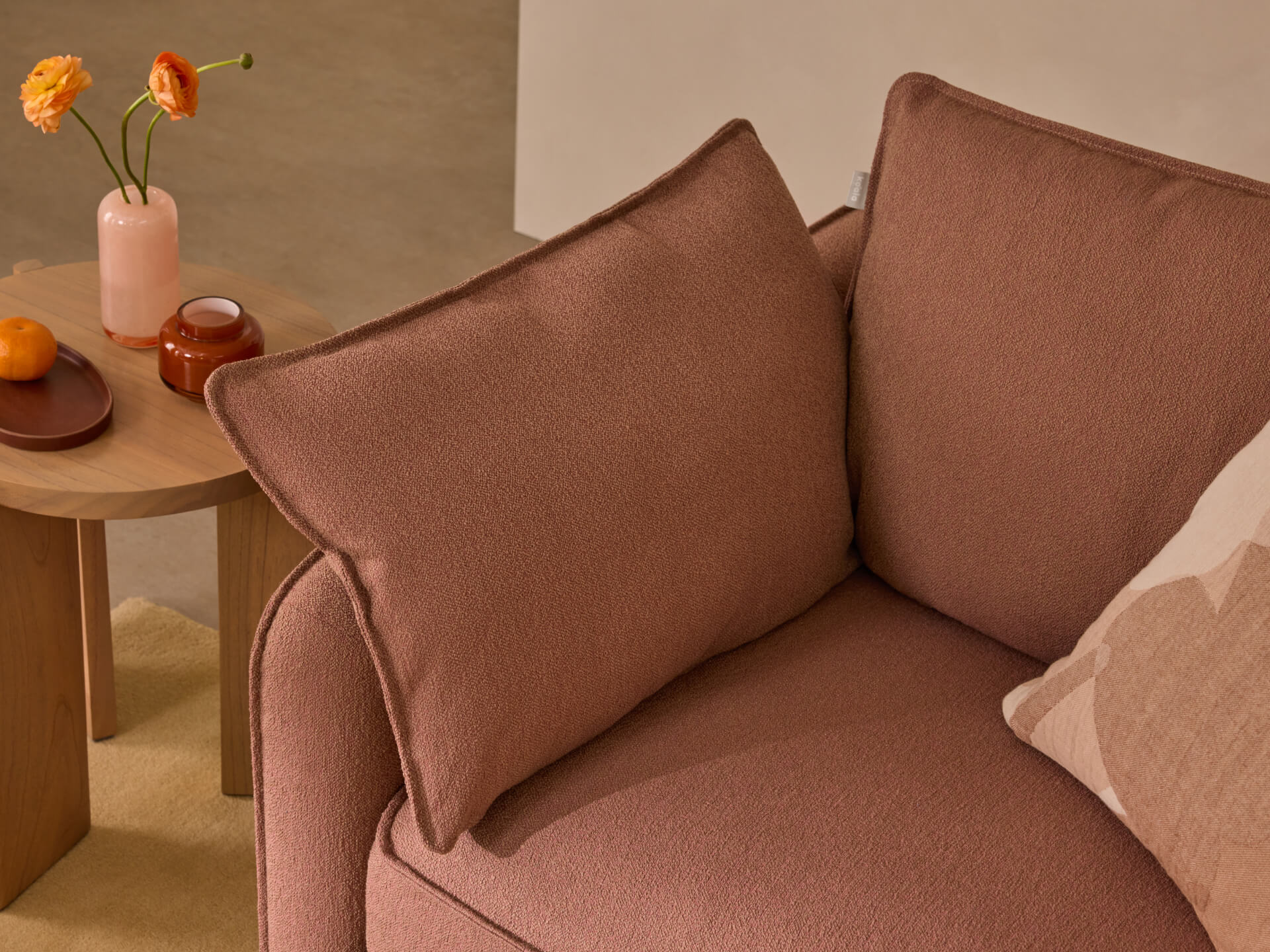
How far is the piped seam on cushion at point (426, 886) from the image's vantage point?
3.27ft

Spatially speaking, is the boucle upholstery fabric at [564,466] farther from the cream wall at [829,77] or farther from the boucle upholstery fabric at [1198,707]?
the cream wall at [829,77]

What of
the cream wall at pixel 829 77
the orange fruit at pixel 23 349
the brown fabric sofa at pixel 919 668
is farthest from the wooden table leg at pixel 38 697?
the cream wall at pixel 829 77

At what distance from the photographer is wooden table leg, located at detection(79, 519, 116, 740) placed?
1534mm

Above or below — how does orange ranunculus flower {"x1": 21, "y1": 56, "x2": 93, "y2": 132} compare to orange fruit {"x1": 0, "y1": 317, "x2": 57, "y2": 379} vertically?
above

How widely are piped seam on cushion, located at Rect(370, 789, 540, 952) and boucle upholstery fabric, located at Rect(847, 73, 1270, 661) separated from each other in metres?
0.54

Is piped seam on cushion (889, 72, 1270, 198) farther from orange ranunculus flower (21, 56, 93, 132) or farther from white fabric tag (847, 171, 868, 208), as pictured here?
orange ranunculus flower (21, 56, 93, 132)

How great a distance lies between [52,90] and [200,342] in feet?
0.92

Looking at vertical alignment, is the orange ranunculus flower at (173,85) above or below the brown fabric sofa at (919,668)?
above

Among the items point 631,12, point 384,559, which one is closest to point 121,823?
point 384,559

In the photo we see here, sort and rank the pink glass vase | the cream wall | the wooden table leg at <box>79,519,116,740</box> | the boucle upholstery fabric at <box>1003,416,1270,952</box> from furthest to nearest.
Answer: the cream wall
the wooden table leg at <box>79,519,116,740</box>
the pink glass vase
the boucle upholstery fabric at <box>1003,416,1270,952</box>

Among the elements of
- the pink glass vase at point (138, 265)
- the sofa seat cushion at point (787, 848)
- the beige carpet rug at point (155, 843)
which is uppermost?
the pink glass vase at point (138, 265)

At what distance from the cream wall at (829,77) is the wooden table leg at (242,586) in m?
1.61

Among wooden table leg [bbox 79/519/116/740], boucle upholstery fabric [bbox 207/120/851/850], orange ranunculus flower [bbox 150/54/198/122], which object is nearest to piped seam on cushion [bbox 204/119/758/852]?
boucle upholstery fabric [bbox 207/120/851/850]

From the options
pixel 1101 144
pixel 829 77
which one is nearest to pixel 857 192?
pixel 1101 144
